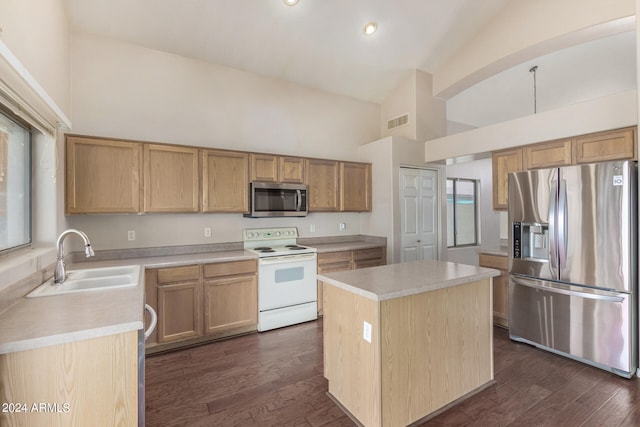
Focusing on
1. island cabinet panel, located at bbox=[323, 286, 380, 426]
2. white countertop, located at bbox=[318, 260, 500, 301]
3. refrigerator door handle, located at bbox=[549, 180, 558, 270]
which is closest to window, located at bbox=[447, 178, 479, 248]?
refrigerator door handle, located at bbox=[549, 180, 558, 270]

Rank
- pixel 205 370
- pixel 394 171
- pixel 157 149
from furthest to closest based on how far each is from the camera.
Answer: pixel 394 171
pixel 157 149
pixel 205 370

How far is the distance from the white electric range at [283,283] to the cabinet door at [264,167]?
74 cm

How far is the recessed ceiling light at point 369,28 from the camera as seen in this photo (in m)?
3.61

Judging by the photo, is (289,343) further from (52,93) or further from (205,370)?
(52,93)

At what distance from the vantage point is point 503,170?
3621mm

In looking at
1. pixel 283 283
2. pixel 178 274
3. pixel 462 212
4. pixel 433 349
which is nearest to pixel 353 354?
pixel 433 349

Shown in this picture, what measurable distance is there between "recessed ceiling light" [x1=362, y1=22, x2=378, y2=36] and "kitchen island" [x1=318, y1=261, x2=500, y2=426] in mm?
3008

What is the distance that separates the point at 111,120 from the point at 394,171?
3.55 metres

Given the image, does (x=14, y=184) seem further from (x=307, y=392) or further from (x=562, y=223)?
(x=562, y=223)

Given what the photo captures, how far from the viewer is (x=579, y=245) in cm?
270

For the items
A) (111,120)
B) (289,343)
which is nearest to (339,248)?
(289,343)

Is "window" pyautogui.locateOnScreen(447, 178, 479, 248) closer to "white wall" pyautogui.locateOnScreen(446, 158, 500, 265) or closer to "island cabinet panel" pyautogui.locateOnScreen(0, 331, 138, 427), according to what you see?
"white wall" pyautogui.locateOnScreen(446, 158, 500, 265)

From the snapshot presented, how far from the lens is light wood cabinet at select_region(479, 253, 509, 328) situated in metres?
3.43

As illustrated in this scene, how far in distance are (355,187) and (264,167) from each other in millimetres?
1493
